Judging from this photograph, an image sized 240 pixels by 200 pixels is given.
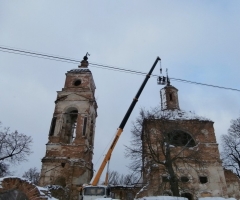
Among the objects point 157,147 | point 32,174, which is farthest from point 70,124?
point 32,174

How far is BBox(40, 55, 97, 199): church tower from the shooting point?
19250mm

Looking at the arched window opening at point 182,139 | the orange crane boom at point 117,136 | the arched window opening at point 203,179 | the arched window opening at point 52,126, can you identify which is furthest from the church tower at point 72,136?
the arched window opening at point 203,179

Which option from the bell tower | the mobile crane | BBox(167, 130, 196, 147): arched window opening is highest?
the bell tower

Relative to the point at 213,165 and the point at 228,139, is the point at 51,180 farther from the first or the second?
the point at 228,139

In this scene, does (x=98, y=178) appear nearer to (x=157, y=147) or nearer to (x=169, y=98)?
(x=157, y=147)

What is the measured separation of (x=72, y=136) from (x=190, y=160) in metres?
10.4

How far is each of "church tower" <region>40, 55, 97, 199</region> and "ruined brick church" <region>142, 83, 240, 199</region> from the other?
519cm

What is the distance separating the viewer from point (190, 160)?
65.6ft

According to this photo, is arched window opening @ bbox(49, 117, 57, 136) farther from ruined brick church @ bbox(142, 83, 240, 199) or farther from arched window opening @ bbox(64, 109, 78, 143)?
ruined brick church @ bbox(142, 83, 240, 199)

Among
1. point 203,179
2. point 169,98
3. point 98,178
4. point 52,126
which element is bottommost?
point 98,178

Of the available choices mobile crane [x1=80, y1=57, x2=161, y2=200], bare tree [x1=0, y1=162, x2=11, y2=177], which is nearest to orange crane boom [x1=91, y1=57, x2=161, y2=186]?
mobile crane [x1=80, y1=57, x2=161, y2=200]

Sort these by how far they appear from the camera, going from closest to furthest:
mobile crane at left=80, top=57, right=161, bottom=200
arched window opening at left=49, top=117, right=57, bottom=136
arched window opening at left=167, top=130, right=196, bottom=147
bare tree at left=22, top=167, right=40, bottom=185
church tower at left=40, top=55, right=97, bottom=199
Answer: mobile crane at left=80, top=57, right=161, bottom=200
church tower at left=40, top=55, right=97, bottom=199
arched window opening at left=49, top=117, right=57, bottom=136
arched window opening at left=167, top=130, right=196, bottom=147
bare tree at left=22, top=167, right=40, bottom=185

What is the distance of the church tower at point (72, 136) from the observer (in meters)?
19.2

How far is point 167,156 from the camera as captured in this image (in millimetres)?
16625
